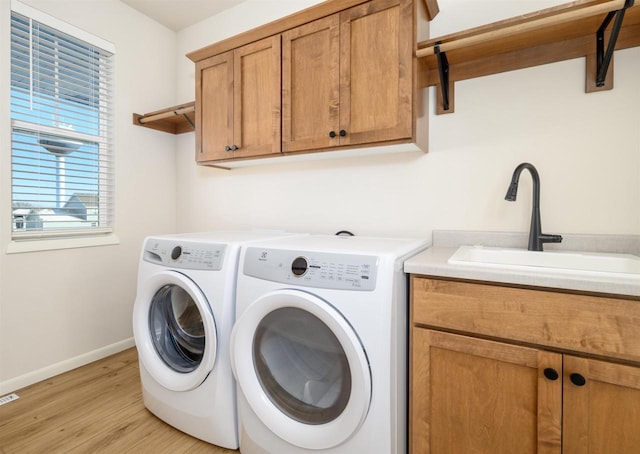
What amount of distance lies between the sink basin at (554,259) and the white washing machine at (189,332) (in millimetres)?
964

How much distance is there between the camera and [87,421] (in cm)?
162

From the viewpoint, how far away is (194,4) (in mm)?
2328

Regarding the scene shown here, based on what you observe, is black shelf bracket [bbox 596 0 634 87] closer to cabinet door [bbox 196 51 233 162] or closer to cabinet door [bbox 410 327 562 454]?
cabinet door [bbox 410 327 562 454]

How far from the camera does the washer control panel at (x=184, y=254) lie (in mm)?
1416

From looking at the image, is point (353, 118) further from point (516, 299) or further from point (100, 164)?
point (100, 164)

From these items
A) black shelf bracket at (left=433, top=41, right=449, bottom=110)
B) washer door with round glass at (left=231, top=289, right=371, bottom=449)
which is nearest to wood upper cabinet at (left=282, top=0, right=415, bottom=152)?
black shelf bracket at (left=433, top=41, right=449, bottom=110)

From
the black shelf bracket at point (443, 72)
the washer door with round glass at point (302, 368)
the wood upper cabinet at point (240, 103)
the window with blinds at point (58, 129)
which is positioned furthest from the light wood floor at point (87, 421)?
the black shelf bracket at point (443, 72)

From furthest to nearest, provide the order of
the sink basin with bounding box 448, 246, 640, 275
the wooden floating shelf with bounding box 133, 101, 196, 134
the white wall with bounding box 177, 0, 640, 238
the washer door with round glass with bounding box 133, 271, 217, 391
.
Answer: the wooden floating shelf with bounding box 133, 101, 196, 134
the washer door with round glass with bounding box 133, 271, 217, 391
the white wall with bounding box 177, 0, 640, 238
the sink basin with bounding box 448, 246, 640, 275

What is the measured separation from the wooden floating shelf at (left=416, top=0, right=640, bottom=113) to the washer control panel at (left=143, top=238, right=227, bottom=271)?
124 cm

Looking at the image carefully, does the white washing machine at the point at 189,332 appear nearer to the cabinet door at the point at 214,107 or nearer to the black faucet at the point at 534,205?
the cabinet door at the point at 214,107

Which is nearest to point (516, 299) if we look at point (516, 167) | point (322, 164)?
point (516, 167)

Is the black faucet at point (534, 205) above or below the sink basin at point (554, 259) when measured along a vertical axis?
above

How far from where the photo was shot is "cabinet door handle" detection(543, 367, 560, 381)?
95cm

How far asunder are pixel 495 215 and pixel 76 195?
252 centimetres
